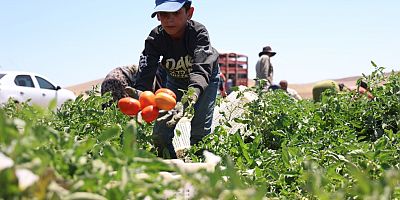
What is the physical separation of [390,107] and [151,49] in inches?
64.4

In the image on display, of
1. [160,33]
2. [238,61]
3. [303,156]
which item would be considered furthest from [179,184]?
[238,61]

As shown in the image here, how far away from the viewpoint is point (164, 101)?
10.6 ft

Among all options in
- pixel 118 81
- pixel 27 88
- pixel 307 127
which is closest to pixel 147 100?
pixel 307 127

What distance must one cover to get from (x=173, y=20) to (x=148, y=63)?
0.39m

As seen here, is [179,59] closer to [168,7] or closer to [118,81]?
[168,7]

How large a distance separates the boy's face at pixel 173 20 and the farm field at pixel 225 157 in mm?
645

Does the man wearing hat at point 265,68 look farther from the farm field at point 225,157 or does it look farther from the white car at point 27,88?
the farm field at point 225,157

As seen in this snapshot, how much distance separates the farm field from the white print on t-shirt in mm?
428

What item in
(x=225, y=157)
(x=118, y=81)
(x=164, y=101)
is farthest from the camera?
(x=118, y=81)

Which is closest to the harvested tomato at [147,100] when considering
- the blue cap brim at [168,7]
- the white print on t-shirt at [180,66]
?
the blue cap brim at [168,7]

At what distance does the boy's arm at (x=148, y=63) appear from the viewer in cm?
436

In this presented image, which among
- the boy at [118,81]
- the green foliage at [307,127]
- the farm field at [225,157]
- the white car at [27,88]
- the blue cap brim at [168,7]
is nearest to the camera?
the farm field at [225,157]

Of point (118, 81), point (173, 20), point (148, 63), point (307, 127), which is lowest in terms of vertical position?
point (118, 81)

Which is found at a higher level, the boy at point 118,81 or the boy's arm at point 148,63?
the boy's arm at point 148,63
